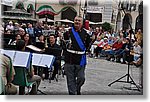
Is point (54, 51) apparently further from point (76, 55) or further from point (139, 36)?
point (139, 36)

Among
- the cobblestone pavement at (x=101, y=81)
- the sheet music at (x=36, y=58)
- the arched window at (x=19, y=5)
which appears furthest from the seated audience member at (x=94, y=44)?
the arched window at (x=19, y=5)

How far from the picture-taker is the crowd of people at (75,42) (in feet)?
12.4

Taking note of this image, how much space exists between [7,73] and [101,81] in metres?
1.07

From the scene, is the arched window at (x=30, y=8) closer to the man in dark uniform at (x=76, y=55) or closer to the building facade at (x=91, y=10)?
the building facade at (x=91, y=10)

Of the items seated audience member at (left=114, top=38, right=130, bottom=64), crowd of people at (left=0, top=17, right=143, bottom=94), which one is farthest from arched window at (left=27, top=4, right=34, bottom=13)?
seated audience member at (left=114, top=38, right=130, bottom=64)

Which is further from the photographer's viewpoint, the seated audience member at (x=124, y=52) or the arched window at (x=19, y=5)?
the seated audience member at (x=124, y=52)

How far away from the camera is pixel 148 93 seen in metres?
3.90

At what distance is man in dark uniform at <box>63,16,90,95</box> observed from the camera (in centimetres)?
381

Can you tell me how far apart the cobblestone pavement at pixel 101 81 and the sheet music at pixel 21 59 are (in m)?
0.31

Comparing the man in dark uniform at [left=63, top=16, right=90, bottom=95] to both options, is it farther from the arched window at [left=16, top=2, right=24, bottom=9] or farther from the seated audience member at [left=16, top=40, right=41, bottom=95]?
the arched window at [left=16, top=2, right=24, bottom=9]

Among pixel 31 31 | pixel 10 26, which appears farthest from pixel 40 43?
pixel 10 26

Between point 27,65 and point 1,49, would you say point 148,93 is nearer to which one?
point 27,65

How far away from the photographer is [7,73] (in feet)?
12.3

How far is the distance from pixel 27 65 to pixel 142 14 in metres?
1.43
